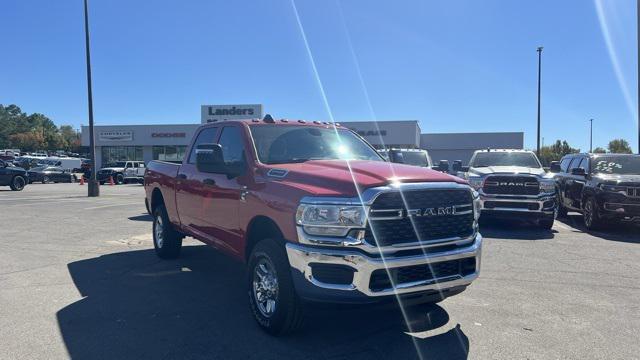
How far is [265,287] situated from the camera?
4.43m

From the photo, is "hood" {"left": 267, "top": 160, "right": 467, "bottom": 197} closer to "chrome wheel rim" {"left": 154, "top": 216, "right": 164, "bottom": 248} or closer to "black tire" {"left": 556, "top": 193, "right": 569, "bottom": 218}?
"chrome wheel rim" {"left": 154, "top": 216, "right": 164, "bottom": 248}

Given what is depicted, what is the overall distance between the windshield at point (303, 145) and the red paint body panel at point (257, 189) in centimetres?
14

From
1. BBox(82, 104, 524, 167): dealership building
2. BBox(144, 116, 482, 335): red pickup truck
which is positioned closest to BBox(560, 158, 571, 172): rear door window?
BBox(144, 116, 482, 335): red pickup truck

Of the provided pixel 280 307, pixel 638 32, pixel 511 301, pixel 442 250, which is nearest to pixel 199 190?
pixel 280 307

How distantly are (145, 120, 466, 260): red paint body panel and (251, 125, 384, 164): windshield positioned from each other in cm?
14

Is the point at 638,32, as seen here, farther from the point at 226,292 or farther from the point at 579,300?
the point at 226,292

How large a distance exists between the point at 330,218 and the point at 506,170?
8.68m

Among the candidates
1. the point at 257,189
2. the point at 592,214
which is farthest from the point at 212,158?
the point at 592,214

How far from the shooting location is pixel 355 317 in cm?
493

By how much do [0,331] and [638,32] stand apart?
2097cm

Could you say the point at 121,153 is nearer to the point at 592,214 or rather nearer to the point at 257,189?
the point at 592,214

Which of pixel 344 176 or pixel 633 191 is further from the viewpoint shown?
pixel 633 191

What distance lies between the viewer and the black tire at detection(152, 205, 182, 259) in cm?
733

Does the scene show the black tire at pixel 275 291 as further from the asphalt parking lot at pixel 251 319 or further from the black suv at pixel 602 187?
the black suv at pixel 602 187
